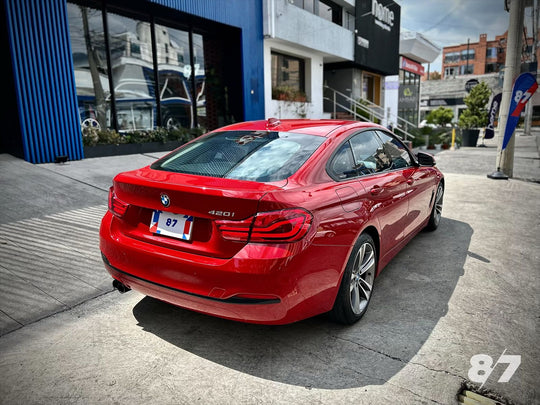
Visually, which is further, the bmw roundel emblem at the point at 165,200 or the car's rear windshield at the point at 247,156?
the car's rear windshield at the point at 247,156

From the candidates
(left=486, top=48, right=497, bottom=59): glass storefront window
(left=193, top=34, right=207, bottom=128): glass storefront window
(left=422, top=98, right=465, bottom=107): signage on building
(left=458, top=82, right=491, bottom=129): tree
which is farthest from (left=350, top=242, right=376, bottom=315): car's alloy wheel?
(left=486, top=48, right=497, bottom=59): glass storefront window

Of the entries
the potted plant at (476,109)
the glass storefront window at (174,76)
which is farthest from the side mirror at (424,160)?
the potted plant at (476,109)

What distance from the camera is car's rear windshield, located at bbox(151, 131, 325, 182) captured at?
273 cm

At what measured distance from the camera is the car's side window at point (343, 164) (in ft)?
9.86

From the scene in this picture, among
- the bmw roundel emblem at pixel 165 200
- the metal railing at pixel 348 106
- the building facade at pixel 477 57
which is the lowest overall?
the bmw roundel emblem at pixel 165 200

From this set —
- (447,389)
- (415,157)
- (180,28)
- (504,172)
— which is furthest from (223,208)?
(180,28)

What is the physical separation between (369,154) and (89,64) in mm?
9357

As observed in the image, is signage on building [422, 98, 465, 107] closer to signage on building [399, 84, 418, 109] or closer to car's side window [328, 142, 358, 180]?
signage on building [399, 84, 418, 109]

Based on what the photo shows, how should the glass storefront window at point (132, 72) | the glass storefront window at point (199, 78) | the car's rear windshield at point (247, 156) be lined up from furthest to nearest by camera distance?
the glass storefront window at point (199, 78), the glass storefront window at point (132, 72), the car's rear windshield at point (247, 156)

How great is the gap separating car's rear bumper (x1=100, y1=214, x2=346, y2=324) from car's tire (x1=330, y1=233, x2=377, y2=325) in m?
0.14

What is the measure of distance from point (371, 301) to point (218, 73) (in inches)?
500

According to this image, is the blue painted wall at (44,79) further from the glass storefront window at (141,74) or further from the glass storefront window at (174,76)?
the glass storefront window at (174,76)

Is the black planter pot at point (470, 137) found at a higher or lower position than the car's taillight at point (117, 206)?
lower

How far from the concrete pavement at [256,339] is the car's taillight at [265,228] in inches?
34.5
